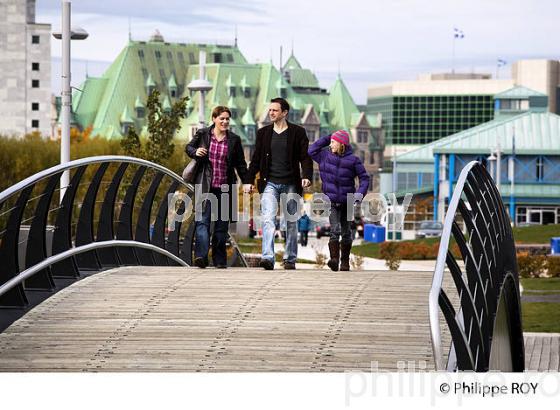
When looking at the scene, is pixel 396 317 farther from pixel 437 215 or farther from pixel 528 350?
pixel 437 215

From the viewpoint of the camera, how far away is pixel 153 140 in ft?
123

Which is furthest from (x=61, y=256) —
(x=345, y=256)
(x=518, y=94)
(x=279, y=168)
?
(x=518, y=94)

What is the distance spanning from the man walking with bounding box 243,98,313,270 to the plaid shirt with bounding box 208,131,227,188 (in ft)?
0.88

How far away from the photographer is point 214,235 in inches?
623

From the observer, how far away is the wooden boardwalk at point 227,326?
32.8 feet

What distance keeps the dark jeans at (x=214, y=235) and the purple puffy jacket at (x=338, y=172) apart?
1.09 meters

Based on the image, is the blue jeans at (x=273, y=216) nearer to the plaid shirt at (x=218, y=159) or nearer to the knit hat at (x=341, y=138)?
the plaid shirt at (x=218, y=159)

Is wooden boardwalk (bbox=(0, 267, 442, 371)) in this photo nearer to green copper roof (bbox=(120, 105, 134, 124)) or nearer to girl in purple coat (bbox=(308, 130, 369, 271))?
girl in purple coat (bbox=(308, 130, 369, 271))

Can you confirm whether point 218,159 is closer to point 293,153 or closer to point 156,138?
point 293,153

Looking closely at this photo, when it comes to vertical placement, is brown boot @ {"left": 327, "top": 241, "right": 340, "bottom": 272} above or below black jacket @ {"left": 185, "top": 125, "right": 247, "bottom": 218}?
below

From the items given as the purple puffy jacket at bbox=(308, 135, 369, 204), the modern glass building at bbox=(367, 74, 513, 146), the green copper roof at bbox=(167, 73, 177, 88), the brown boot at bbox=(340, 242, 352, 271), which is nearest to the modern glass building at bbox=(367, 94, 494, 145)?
the modern glass building at bbox=(367, 74, 513, 146)

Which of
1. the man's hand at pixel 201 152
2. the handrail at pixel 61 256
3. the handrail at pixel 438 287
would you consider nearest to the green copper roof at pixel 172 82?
the handrail at pixel 61 256

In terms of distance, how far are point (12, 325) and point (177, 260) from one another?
854 centimetres

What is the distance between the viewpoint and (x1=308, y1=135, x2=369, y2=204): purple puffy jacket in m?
15.2
